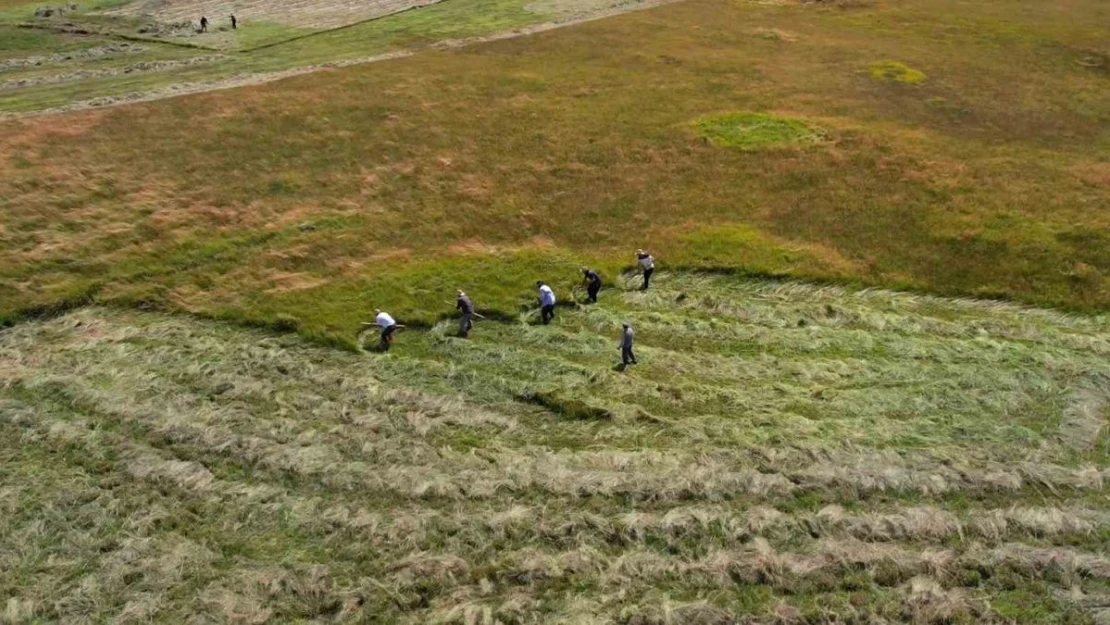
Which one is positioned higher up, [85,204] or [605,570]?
[85,204]

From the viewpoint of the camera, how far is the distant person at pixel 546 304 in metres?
34.1

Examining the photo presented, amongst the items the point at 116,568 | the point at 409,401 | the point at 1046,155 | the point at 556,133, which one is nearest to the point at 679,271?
the point at 409,401

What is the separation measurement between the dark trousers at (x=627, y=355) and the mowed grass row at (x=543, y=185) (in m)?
6.94

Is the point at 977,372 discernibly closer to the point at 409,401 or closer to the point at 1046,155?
the point at 409,401

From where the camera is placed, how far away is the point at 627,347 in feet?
102

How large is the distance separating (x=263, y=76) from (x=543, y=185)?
34.0 m

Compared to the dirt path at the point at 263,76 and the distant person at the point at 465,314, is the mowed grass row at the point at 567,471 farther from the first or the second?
the dirt path at the point at 263,76

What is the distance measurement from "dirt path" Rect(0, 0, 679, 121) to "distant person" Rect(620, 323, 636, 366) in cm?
4801

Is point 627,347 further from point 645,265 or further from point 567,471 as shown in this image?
point 645,265

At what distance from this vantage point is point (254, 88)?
6375cm

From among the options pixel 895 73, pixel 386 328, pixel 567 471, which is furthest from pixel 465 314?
pixel 895 73

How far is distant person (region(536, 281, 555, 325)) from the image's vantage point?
1344 inches

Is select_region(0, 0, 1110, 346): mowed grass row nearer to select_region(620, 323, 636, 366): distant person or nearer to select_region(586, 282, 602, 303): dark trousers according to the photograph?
select_region(586, 282, 602, 303): dark trousers

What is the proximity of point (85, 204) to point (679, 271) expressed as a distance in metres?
32.7
